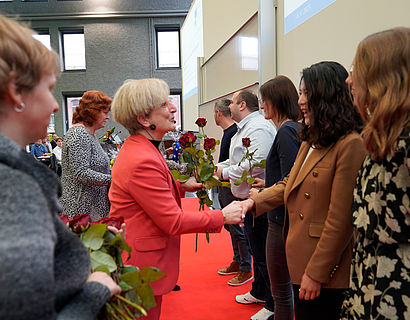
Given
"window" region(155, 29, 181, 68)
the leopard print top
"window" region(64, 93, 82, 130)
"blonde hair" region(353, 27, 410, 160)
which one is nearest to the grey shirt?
"blonde hair" region(353, 27, 410, 160)

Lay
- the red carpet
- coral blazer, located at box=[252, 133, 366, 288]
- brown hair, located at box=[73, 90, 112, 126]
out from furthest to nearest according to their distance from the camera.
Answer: the red carpet → brown hair, located at box=[73, 90, 112, 126] → coral blazer, located at box=[252, 133, 366, 288]

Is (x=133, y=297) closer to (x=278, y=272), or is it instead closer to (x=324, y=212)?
(x=324, y=212)

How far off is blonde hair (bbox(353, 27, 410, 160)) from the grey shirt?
839 mm

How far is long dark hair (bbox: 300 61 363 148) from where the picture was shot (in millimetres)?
1413

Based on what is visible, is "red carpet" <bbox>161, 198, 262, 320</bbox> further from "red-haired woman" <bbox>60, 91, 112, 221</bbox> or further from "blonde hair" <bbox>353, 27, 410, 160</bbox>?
"blonde hair" <bbox>353, 27, 410, 160</bbox>

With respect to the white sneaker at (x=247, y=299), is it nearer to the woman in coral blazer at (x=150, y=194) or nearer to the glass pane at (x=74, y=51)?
the woman in coral blazer at (x=150, y=194)

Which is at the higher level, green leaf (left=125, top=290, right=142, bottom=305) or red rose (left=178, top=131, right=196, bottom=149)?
red rose (left=178, top=131, right=196, bottom=149)

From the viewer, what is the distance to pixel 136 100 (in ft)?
5.32

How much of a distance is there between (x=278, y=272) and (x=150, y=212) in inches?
39.0

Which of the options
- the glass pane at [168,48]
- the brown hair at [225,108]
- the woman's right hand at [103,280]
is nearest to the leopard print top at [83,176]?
the brown hair at [225,108]

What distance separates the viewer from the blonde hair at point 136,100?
5.33 feet

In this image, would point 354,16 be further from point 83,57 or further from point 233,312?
point 83,57

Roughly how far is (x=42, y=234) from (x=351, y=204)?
3.47 ft

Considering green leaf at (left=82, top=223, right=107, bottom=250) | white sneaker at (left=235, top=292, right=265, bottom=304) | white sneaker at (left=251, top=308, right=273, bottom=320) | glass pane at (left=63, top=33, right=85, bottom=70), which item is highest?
glass pane at (left=63, top=33, right=85, bottom=70)
